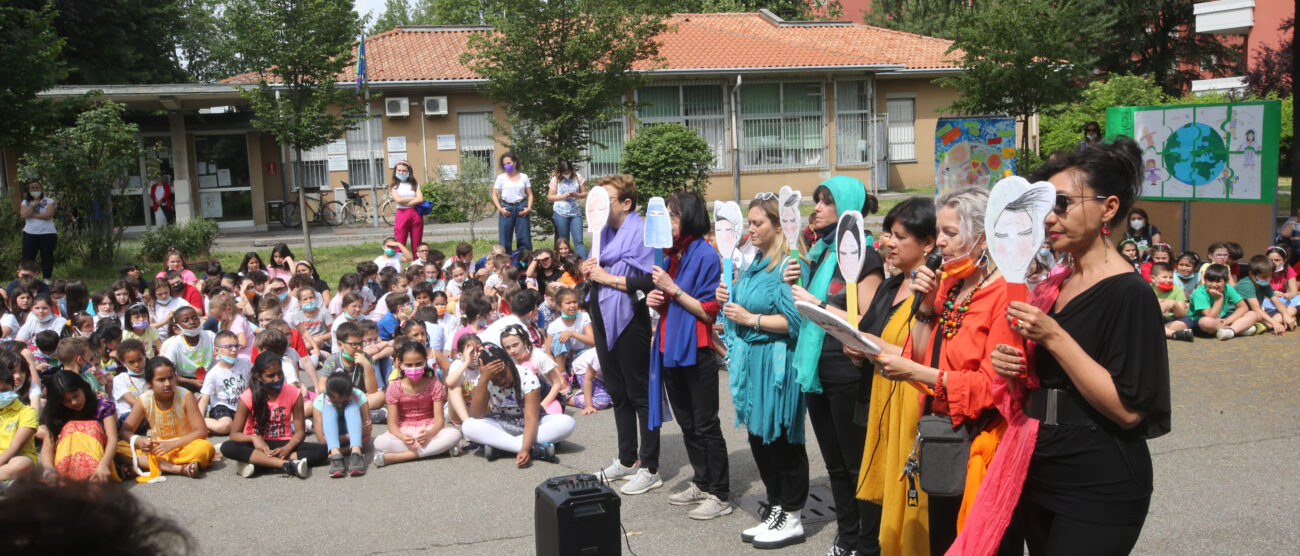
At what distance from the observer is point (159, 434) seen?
273 inches

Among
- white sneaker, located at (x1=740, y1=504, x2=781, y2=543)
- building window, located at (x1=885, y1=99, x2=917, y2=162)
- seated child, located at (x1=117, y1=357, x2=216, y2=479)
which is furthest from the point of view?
building window, located at (x1=885, y1=99, x2=917, y2=162)

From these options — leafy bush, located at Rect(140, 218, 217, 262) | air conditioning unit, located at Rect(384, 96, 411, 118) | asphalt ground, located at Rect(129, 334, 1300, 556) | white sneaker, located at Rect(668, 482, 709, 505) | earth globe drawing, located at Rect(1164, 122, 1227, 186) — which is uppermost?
air conditioning unit, located at Rect(384, 96, 411, 118)

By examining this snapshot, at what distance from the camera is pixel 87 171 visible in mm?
14633

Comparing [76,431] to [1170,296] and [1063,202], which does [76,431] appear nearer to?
[1063,202]

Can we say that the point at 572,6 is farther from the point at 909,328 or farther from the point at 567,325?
the point at 909,328

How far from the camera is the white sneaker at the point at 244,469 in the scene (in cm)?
677

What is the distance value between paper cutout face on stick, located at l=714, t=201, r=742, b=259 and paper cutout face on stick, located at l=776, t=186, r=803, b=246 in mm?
737

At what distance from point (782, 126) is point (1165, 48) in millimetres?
16904

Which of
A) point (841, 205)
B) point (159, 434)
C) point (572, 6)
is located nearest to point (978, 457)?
point (841, 205)

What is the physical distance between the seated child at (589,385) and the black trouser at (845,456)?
3.85 m

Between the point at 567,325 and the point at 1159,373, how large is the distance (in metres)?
6.69

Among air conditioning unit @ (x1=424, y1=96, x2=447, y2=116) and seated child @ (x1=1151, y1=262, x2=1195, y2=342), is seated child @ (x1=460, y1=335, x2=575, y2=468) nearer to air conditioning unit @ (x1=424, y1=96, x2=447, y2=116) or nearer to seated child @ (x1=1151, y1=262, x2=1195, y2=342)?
seated child @ (x1=1151, y1=262, x2=1195, y2=342)

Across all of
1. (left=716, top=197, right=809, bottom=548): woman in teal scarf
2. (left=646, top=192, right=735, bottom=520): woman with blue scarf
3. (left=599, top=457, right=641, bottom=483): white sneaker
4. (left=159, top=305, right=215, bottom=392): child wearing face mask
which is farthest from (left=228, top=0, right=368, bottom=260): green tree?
(left=716, top=197, right=809, bottom=548): woman in teal scarf

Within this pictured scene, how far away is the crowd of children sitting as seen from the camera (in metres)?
6.71
